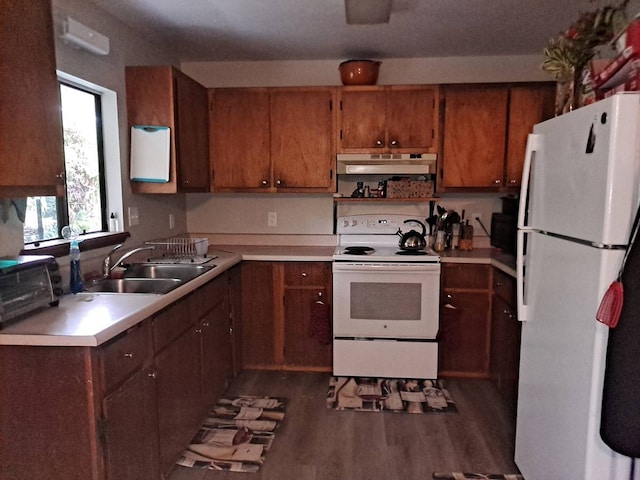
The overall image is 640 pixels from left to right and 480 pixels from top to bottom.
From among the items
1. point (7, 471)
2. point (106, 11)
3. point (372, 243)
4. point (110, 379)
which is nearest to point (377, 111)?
point (372, 243)

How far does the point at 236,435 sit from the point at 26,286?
55.3 inches

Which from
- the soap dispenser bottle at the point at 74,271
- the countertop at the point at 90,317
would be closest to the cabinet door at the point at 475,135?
the countertop at the point at 90,317

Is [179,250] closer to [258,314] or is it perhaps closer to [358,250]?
[258,314]

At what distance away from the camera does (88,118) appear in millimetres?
2605

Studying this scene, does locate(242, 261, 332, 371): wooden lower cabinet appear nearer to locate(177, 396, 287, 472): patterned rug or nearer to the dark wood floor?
the dark wood floor

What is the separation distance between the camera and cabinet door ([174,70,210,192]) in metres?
2.90

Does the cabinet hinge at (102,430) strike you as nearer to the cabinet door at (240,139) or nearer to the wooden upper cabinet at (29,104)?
the wooden upper cabinet at (29,104)

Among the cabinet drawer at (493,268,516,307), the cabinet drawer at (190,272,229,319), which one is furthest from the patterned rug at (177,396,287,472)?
the cabinet drawer at (493,268,516,307)

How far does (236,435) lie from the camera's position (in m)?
2.49

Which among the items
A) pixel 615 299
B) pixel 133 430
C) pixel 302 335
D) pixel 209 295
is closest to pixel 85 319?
pixel 133 430

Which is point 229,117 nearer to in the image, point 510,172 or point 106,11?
point 106,11

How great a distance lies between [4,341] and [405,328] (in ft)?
7.69

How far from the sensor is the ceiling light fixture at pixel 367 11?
89.0 inches

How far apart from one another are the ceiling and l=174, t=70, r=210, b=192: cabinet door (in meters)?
0.35
